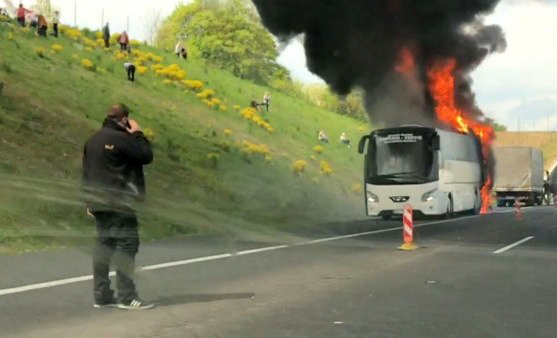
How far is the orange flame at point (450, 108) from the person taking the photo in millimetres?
34594

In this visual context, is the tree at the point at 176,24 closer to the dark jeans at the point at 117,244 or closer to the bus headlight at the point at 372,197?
the bus headlight at the point at 372,197

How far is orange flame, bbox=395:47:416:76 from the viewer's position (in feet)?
111

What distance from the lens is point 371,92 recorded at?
35062 millimetres

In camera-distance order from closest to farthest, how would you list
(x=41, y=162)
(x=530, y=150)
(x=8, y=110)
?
(x=41, y=162)
(x=8, y=110)
(x=530, y=150)

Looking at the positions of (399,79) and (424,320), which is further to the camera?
(399,79)

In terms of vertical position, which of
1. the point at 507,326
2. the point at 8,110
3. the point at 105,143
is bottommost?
the point at 507,326

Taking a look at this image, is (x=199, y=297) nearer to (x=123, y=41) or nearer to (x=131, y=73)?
(x=131, y=73)

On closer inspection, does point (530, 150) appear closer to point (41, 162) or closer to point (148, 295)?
point (41, 162)

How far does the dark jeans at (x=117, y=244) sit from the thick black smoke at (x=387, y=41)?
20.9 metres

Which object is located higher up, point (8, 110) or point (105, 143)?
point (8, 110)

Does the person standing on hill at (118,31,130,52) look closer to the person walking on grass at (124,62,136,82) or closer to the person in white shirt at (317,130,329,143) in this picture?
the person walking on grass at (124,62,136,82)

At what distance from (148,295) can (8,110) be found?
20317 millimetres

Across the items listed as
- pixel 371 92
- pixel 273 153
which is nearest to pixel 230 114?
pixel 273 153

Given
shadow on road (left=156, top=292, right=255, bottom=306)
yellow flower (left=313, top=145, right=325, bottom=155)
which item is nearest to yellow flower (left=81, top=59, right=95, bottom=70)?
yellow flower (left=313, top=145, right=325, bottom=155)
